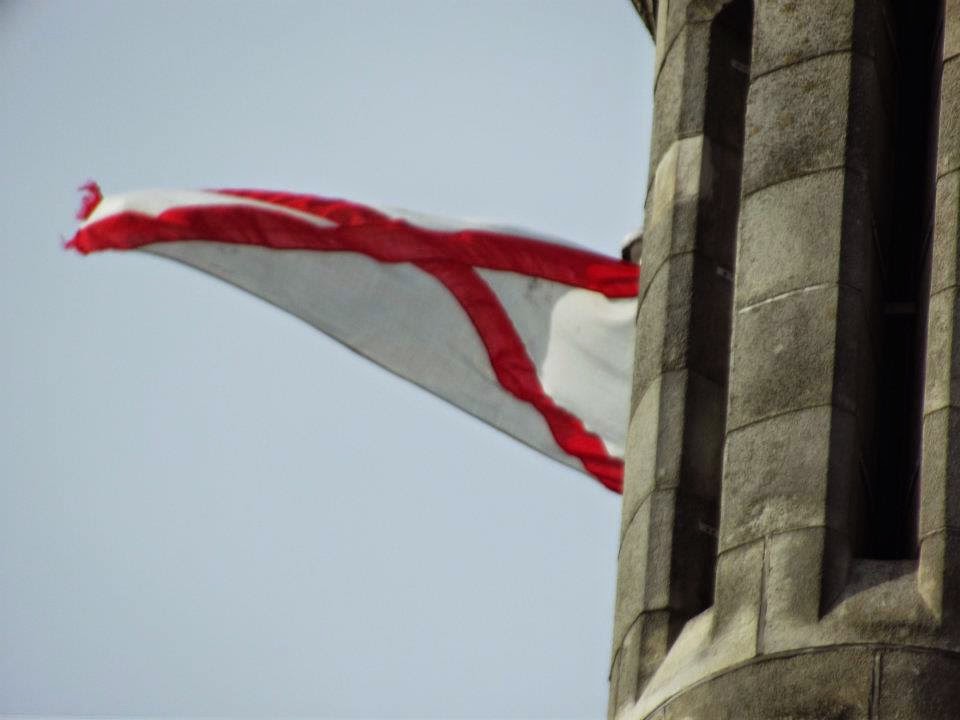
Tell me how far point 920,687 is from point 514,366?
413 inches

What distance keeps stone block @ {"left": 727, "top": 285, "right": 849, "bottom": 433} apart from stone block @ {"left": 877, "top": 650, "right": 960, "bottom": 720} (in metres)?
1.77

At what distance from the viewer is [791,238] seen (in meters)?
20.2

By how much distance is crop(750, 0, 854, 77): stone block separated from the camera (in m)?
21.0

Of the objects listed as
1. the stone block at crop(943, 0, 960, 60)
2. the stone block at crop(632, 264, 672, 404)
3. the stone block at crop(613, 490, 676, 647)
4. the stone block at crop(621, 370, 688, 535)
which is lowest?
the stone block at crop(613, 490, 676, 647)

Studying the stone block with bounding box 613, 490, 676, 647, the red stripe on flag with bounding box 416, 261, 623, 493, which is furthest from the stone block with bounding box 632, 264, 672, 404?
the red stripe on flag with bounding box 416, 261, 623, 493

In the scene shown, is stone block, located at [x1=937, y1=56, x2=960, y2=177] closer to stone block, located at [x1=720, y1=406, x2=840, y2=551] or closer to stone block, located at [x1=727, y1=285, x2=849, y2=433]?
stone block, located at [x1=727, y1=285, x2=849, y2=433]

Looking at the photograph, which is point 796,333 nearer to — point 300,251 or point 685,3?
point 685,3

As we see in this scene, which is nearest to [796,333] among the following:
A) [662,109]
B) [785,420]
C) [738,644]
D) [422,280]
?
[785,420]

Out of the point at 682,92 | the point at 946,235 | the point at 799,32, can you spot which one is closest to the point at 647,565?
the point at 946,235

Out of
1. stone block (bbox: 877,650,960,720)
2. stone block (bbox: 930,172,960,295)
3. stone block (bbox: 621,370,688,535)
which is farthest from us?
stone block (bbox: 621,370,688,535)

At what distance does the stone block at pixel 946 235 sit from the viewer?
63.8 feet

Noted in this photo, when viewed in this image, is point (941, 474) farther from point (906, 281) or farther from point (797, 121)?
point (797, 121)

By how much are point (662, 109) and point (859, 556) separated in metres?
4.42

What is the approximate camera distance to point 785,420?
64.1ft
